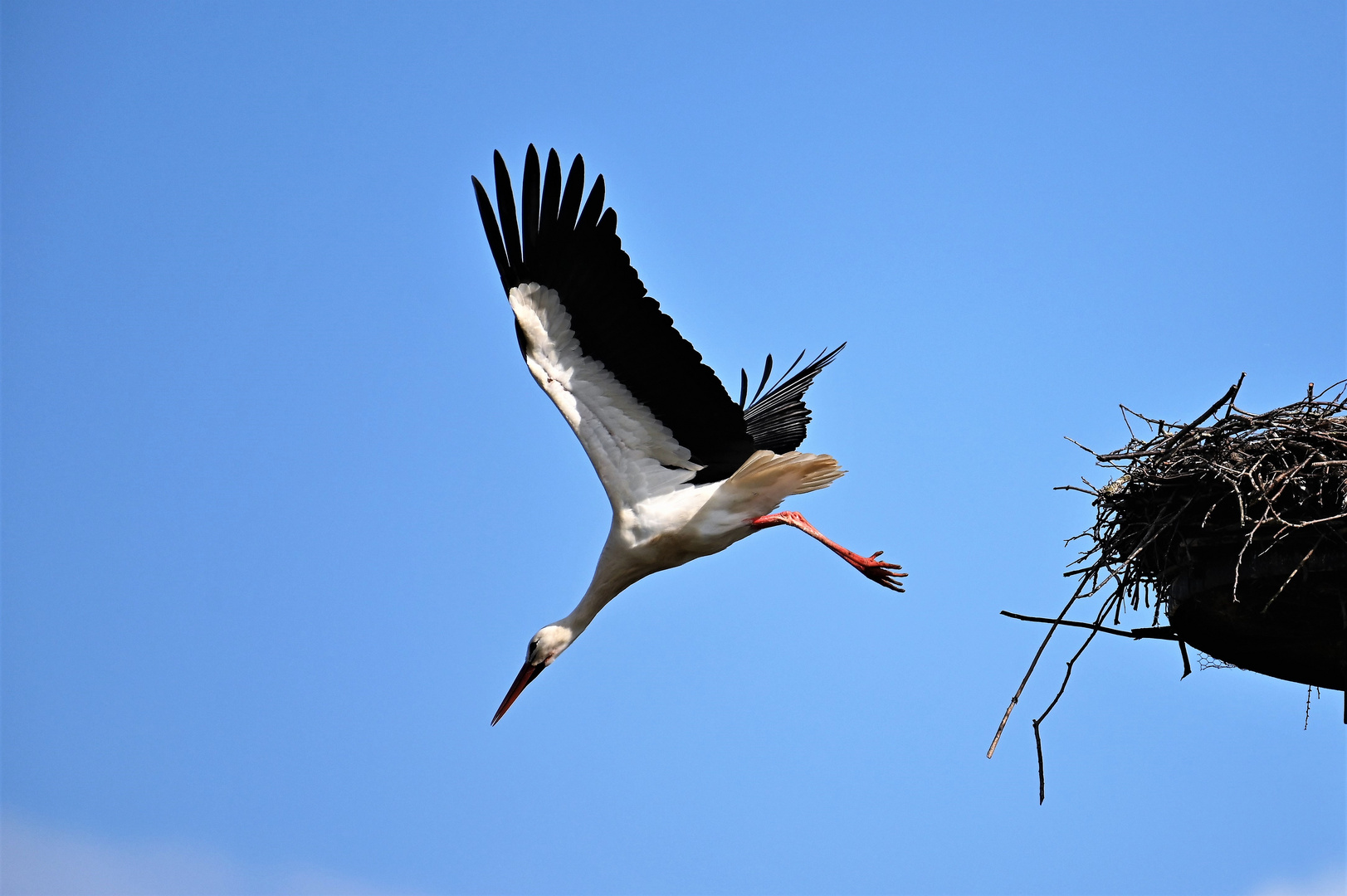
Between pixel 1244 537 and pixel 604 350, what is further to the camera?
pixel 604 350

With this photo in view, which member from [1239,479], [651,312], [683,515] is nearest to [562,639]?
[683,515]

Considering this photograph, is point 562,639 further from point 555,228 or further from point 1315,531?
point 1315,531

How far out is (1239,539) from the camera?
5.23 metres

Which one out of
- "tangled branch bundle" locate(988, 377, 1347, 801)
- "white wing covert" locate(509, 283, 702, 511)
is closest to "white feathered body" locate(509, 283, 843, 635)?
"white wing covert" locate(509, 283, 702, 511)

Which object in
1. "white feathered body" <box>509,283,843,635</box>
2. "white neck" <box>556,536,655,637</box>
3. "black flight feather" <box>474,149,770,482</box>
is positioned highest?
"black flight feather" <box>474,149,770,482</box>

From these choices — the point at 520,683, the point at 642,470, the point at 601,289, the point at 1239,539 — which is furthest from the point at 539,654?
the point at 1239,539

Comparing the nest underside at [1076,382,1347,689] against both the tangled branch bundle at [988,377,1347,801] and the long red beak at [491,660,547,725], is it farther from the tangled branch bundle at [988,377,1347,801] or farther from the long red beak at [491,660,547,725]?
the long red beak at [491,660,547,725]

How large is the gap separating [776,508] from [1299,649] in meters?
2.36

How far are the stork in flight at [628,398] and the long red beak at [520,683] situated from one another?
0.51 m

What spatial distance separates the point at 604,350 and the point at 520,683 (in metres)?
1.87

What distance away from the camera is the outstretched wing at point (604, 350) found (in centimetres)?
621

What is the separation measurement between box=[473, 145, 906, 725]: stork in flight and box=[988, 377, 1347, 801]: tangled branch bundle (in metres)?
1.35

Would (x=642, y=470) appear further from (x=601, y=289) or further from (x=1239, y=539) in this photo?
(x=1239, y=539)

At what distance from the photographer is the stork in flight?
20.4 feet
